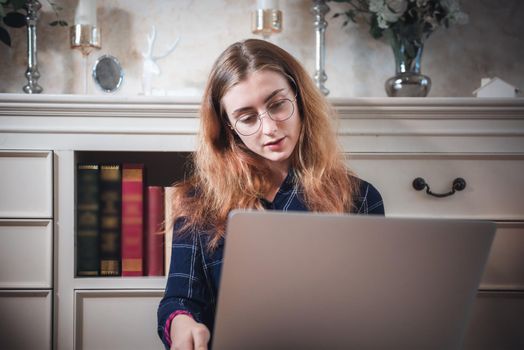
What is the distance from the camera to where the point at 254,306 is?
0.66m

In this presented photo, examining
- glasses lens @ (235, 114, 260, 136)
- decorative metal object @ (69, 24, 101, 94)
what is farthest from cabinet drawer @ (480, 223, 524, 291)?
decorative metal object @ (69, 24, 101, 94)

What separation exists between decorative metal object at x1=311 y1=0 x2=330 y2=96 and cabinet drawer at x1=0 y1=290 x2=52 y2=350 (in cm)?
106

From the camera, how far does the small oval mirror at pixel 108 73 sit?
5.50 ft

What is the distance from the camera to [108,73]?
1685mm

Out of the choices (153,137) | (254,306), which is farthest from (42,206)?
(254,306)

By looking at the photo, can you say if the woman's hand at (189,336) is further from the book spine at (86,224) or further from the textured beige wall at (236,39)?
the textured beige wall at (236,39)

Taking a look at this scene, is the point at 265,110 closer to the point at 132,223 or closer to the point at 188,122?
the point at 188,122

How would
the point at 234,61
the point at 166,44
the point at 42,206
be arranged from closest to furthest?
the point at 234,61, the point at 42,206, the point at 166,44

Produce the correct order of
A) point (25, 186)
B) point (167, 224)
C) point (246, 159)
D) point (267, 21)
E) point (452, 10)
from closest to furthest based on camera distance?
point (246, 159)
point (25, 186)
point (167, 224)
point (452, 10)
point (267, 21)

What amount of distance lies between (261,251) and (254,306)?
0.08m

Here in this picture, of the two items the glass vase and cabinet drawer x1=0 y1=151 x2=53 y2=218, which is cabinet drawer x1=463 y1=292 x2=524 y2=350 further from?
cabinet drawer x1=0 y1=151 x2=53 y2=218

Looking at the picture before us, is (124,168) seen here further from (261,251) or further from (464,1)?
(464,1)

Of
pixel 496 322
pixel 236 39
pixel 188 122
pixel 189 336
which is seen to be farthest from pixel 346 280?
pixel 236 39

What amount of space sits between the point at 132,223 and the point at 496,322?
1.04 meters
